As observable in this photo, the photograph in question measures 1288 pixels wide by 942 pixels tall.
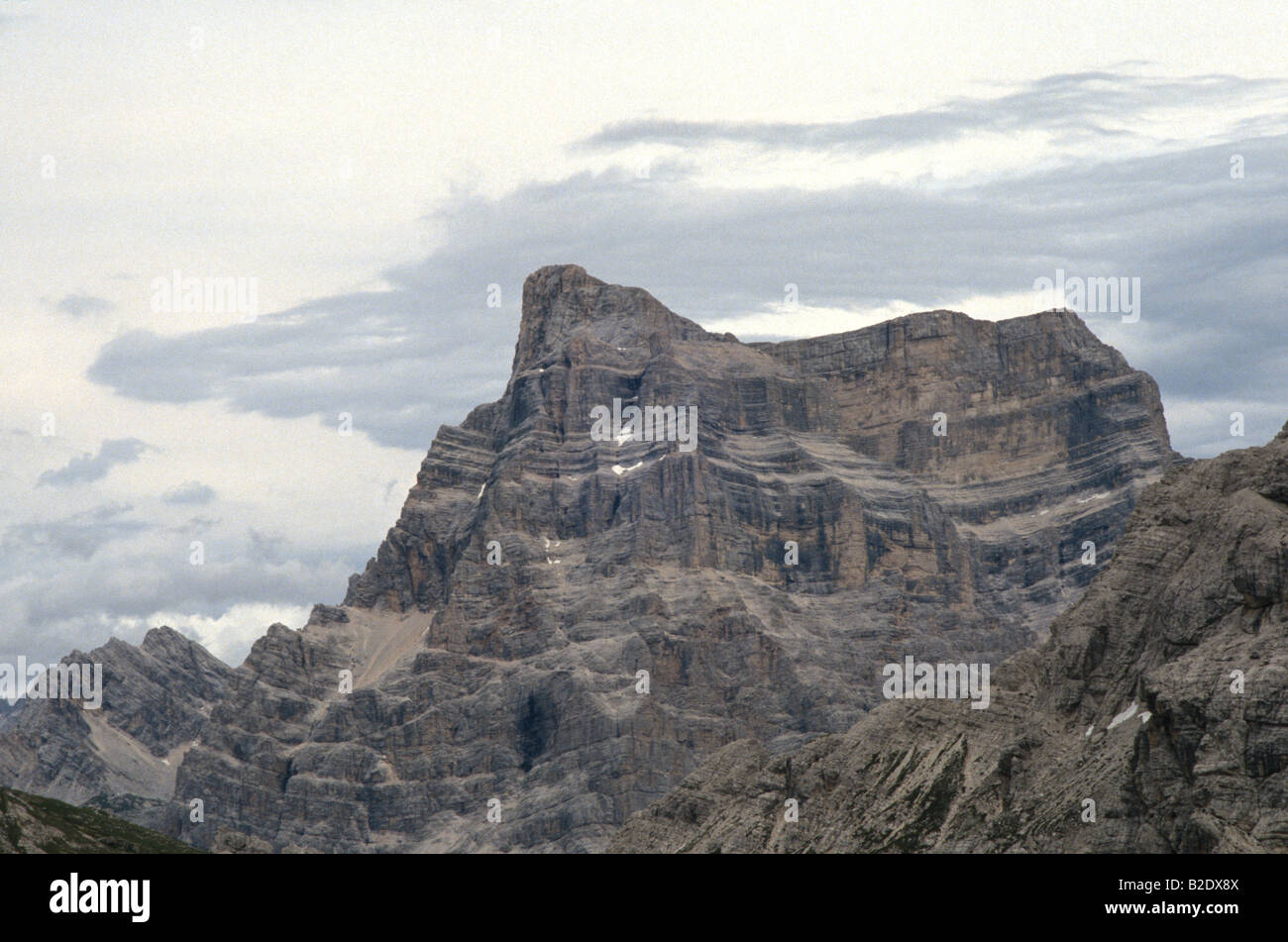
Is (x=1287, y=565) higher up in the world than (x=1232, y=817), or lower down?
higher up

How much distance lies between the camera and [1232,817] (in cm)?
17550
